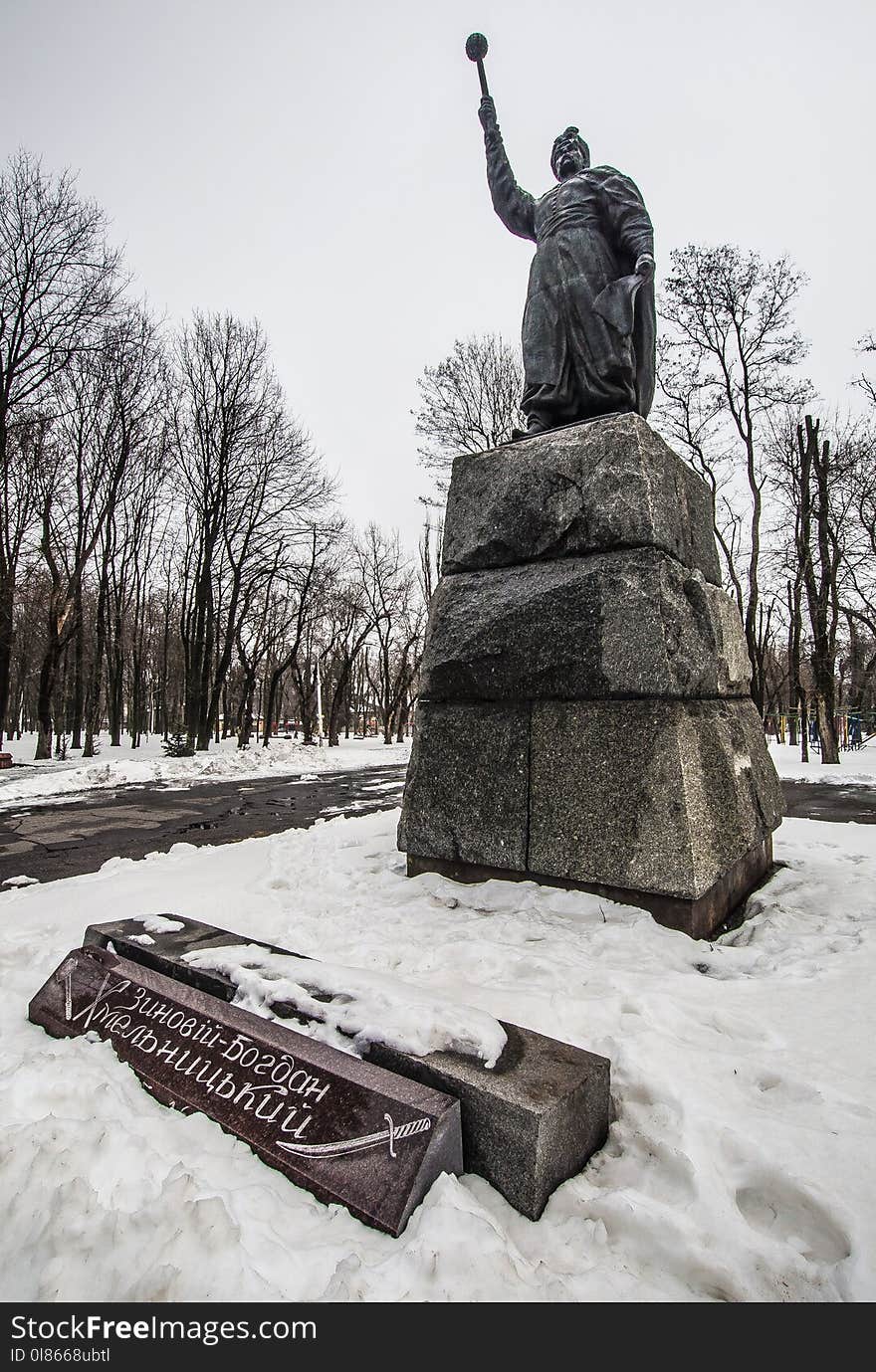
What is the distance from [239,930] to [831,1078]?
2324 millimetres

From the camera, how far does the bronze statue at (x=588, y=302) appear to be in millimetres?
3695

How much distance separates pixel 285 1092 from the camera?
1553 millimetres

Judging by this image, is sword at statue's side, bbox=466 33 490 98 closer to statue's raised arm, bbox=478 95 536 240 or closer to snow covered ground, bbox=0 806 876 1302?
statue's raised arm, bbox=478 95 536 240

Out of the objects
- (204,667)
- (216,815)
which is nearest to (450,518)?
(216,815)

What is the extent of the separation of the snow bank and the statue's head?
488cm

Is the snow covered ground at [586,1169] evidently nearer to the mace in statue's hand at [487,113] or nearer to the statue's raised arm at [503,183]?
the statue's raised arm at [503,183]

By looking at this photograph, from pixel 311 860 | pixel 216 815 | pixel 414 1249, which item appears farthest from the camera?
pixel 216 815

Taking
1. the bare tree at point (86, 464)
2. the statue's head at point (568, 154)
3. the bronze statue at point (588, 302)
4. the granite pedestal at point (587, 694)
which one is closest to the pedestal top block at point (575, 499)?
the granite pedestal at point (587, 694)

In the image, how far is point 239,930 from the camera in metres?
2.94

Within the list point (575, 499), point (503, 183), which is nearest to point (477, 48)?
point (503, 183)

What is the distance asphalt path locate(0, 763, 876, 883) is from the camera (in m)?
5.39

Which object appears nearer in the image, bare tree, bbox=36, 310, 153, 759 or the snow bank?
the snow bank

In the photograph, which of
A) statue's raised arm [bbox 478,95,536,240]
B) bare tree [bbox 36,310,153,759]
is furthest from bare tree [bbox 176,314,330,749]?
statue's raised arm [bbox 478,95,536,240]
